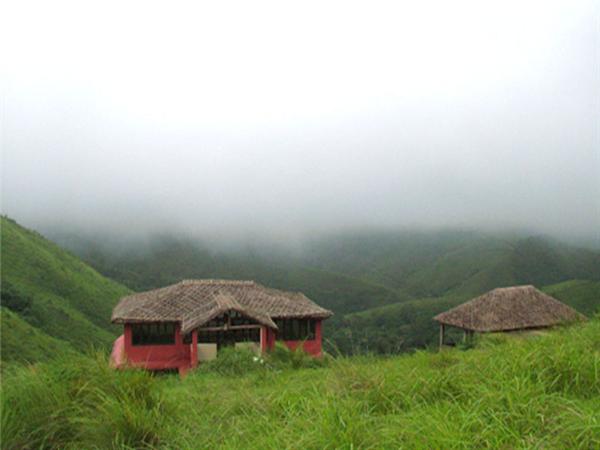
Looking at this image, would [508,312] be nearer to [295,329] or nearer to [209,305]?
[295,329]

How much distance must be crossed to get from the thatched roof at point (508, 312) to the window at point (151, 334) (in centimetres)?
1293

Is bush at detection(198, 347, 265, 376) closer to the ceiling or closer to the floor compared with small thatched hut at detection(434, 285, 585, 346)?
closer to the ceiling

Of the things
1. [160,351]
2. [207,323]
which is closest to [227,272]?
[160,351]

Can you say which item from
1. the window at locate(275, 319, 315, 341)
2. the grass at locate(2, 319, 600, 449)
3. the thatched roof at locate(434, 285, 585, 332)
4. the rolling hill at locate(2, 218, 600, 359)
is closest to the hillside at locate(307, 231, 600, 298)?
the rolling hill at locate(2, 218, 600, 359)

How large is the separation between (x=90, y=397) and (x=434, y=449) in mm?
3445

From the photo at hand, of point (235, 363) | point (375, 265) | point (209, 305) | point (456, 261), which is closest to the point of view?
point (235, 363)

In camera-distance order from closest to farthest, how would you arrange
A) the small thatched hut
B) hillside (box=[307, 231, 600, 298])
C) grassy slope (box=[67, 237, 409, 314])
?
the small thatched hut
grassy slope (box=[67, 237, 409, 314])
hillside (box=[307, 231, 600, 298])

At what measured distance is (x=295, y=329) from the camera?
2278 centimetres

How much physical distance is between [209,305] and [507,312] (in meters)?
14.2

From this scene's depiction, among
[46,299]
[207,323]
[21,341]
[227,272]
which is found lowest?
[227,272]

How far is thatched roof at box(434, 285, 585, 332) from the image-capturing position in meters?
22.9

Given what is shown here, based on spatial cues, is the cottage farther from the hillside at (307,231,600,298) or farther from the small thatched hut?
the hillside at (307,231,600,298)

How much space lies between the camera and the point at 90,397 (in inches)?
195

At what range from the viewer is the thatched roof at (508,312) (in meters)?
22.9
